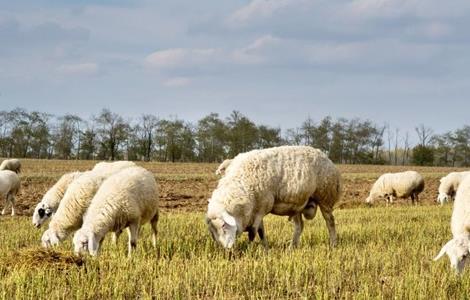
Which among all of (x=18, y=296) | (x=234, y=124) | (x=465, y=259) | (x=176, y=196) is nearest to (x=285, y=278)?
(x=465, y=259)

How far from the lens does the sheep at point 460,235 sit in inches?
306

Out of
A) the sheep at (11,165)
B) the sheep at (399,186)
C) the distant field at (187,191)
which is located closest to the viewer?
the distant field at (187,191)

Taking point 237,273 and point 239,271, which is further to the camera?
point 239,271

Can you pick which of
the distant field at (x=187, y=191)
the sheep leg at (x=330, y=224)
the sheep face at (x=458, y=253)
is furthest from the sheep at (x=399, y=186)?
the sheep face at (x=458, y=253)

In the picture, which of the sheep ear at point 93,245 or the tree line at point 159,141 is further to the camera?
the tree line at point 159,141

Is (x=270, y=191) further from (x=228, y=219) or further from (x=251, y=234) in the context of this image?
(x=228, y=219)

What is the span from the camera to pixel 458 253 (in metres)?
7.80

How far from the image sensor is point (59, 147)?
9062cm

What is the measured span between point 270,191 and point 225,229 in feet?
4.51

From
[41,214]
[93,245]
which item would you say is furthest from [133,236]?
[41,214]

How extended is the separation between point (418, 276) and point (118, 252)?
5.28 metres

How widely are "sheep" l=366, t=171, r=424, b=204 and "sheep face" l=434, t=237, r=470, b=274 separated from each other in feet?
62.8

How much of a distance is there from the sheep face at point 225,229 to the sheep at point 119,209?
1594mm

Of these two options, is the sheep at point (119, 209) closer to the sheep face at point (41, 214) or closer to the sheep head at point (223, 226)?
the sheep head at point (223, 226)
